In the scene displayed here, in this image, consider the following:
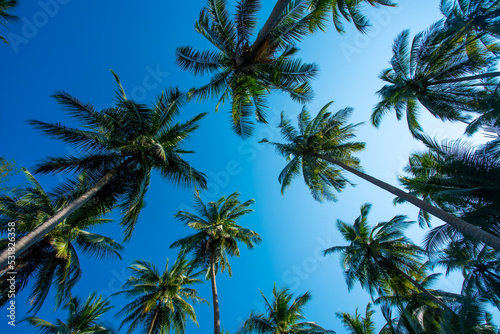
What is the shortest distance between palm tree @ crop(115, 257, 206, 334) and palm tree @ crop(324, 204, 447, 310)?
11.5 m

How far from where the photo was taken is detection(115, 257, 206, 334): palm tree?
1470 centimetres

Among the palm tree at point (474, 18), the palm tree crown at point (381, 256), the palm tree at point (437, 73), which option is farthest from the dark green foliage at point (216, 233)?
the palm tree at point (474, 18)

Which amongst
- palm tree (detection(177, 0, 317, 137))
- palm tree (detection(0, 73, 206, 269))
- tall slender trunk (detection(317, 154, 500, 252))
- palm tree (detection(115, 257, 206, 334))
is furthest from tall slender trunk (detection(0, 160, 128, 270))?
tall slender trunk (detection(317, 154, 500, 252))

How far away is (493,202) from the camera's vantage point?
9219mm

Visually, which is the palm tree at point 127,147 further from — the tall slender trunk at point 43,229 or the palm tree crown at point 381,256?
the palm tree crown at point 381,256

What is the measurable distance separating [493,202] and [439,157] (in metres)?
2.63

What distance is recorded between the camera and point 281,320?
49.3 feet

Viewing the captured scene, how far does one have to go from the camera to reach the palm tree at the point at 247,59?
936 centimetres

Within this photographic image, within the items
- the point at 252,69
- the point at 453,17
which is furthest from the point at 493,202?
the point at 252,69

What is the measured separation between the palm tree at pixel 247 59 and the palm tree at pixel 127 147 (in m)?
2.47

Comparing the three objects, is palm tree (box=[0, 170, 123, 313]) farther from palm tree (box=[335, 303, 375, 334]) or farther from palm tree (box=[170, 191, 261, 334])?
palm tree (box=[335, 303, 375, 334])

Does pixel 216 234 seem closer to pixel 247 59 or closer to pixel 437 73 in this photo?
pixel 247 59

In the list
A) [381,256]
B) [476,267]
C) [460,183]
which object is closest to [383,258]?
[381,256]

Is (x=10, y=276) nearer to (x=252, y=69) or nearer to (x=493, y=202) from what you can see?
(x=252, y=69)
